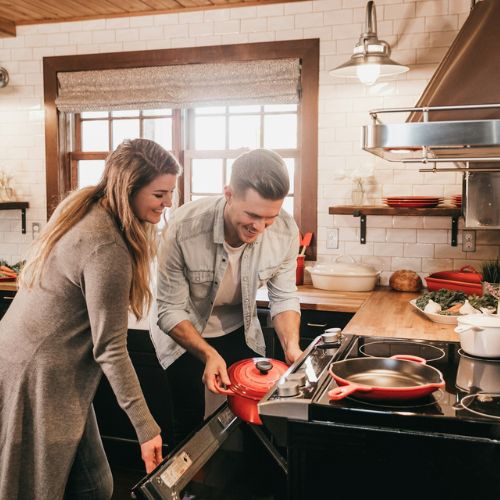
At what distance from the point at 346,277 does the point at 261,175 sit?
6.23ft

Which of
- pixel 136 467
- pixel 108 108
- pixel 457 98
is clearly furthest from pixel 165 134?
pixel 457 98

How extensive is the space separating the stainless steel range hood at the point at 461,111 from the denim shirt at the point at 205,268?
0.70m

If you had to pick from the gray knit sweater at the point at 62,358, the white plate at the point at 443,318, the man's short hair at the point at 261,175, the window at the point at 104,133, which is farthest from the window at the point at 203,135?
the gray knit sweater at the point at 62,358

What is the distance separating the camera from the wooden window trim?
13.6ft

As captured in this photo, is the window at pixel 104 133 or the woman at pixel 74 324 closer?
the woman at pixel 74 324

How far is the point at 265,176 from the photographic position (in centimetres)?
201

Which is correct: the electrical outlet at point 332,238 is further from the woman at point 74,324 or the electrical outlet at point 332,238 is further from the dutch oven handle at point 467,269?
A: the woman at point 74,324

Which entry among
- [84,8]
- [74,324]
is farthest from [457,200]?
[84,8]

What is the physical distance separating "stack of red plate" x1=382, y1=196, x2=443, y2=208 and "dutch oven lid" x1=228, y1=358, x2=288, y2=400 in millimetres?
2079

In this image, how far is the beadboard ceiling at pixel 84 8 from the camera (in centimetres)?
424

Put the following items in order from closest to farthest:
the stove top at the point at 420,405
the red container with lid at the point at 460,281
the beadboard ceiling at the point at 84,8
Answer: the stove top at the point at 420,405, the red container with lid at the point at 460,281, the beadboard ceiling at the point at 84,8

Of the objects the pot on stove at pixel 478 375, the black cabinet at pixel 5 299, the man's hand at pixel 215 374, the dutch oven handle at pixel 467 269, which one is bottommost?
the black cabinet at pixel 5 299

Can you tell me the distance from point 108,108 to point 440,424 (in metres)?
3.76

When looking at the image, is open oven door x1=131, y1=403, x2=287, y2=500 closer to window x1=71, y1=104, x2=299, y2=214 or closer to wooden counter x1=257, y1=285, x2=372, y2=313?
wooden counter x1=257, y1=285, x2=372, y2=313
